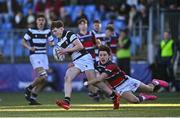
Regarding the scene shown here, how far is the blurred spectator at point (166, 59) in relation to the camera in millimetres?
25625

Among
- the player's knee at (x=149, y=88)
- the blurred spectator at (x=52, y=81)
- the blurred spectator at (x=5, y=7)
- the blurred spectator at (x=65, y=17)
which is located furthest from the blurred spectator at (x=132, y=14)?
the player's knee at (x=149, y=88)

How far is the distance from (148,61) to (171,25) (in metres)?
1.90

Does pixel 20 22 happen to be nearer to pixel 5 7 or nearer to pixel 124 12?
pixel 5 7

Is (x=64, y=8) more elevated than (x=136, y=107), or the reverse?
(x=64, y=8)

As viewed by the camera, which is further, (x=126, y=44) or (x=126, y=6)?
(x=126, y=6)

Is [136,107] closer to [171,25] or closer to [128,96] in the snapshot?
[128,96]

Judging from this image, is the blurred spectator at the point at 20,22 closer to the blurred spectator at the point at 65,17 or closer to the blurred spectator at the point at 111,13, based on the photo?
the blurred spectator at the point at 65,17

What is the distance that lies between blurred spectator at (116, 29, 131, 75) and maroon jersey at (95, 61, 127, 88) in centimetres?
874

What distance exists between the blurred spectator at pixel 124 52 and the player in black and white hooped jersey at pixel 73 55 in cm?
848

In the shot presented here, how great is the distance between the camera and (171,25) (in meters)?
27.8

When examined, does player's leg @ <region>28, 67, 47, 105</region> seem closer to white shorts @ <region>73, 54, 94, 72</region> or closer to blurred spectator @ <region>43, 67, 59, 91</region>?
white shorts @ <region>73, 54, 94, 72</region>

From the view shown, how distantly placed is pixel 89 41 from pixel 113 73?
11.8 ft

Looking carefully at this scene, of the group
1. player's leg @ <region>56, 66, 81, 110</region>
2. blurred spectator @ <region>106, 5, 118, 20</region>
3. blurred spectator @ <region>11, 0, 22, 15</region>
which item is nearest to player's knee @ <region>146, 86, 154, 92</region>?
player's leg @ <region>56, 66, 81, 110</region>

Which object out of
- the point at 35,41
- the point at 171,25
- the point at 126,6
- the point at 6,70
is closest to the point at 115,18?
the point at 126,6
